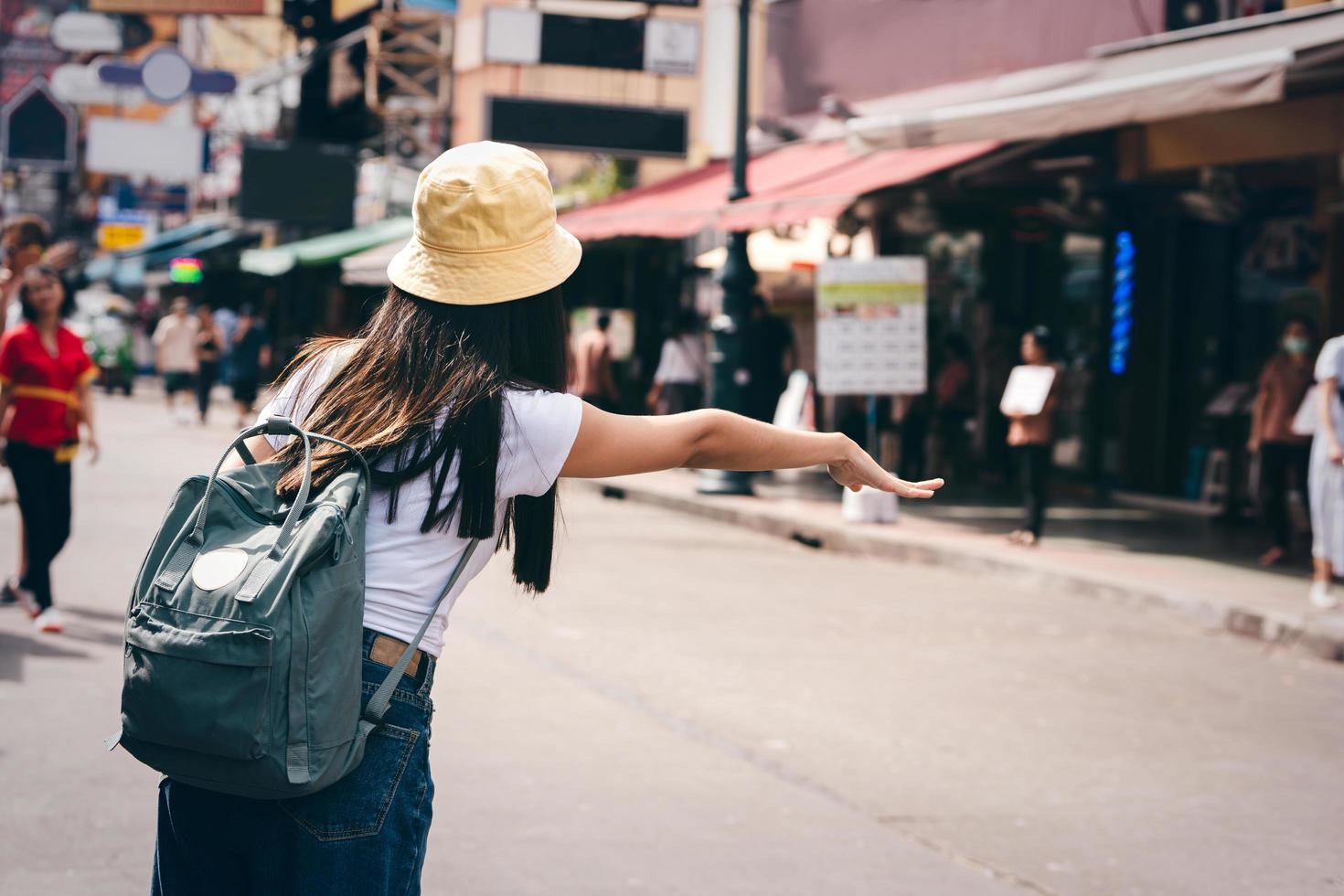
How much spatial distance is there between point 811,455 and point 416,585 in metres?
0.66

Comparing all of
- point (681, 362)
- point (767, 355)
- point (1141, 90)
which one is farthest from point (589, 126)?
point (1141, 90)

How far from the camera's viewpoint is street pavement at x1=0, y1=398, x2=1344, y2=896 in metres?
5.00

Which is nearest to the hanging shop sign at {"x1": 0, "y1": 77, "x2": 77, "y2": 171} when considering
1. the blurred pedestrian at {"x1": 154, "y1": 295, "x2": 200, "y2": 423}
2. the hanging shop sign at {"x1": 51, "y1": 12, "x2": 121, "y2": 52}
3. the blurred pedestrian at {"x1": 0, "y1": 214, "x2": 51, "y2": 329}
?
the hanging shop sign at {"x1": 51, "y1": 12, "x2": 121, "y2": 52}

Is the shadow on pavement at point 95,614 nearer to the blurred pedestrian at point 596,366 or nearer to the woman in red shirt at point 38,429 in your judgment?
the woman in red shirt at point 38,429

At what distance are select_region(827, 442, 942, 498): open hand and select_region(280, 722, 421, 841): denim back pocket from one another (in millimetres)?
809

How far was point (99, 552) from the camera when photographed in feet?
35.5

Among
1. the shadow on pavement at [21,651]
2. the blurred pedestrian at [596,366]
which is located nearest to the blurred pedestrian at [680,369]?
the blurred pedestrian at [596,366]

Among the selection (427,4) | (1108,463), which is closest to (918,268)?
(1108,463)

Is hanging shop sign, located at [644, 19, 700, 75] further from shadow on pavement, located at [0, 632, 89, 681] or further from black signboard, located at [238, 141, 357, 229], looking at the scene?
black signboard, located at [238, 141, 357, 229]

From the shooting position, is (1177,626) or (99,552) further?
(99,552)

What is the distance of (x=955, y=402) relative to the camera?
18.1 metres

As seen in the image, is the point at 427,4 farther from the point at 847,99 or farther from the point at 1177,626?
the point at 1177,626

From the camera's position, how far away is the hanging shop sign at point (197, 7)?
34.7 meters

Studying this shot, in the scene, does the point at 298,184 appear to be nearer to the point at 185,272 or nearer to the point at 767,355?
the point at 185,272
